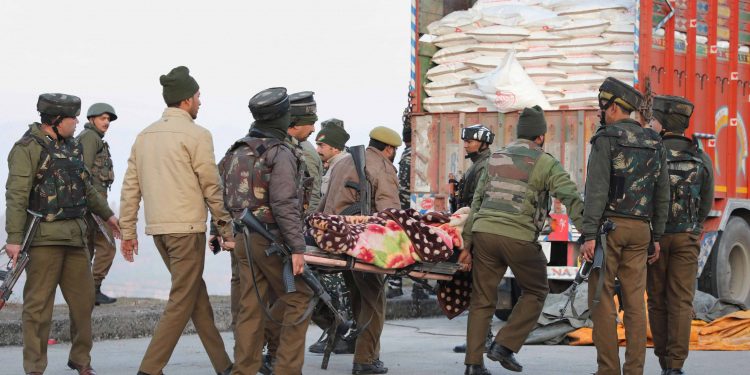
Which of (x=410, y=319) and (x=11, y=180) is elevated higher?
(x=11, y=180)

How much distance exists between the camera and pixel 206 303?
7398 millimetres

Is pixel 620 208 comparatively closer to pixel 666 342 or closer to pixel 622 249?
pixel 622 249

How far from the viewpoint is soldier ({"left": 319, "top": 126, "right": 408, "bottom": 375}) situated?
8.21 m

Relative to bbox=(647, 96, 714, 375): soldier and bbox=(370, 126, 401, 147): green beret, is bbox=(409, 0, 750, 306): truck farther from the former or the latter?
bbox=(647, 96, 714, 375): soldier

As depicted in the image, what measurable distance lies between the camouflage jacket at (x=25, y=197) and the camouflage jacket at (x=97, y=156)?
3.67 metres

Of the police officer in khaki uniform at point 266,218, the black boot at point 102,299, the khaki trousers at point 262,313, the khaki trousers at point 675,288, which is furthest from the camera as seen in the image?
the black boot at point 102,299

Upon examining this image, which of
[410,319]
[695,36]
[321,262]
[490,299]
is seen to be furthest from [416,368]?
[695,36]

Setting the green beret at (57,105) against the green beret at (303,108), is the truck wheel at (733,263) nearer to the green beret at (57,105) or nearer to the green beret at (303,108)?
the green beret at (303,108)

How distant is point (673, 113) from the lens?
8.14 meters

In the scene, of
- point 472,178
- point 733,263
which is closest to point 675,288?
point 472,178

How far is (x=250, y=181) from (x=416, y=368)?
2.33m

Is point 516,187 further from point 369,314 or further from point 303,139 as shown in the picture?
point 303,139

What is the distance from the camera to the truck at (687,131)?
36.2 feet

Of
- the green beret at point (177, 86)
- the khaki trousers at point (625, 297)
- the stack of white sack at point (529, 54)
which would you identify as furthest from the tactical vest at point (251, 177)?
the stack of white sack at point (529, 54)
